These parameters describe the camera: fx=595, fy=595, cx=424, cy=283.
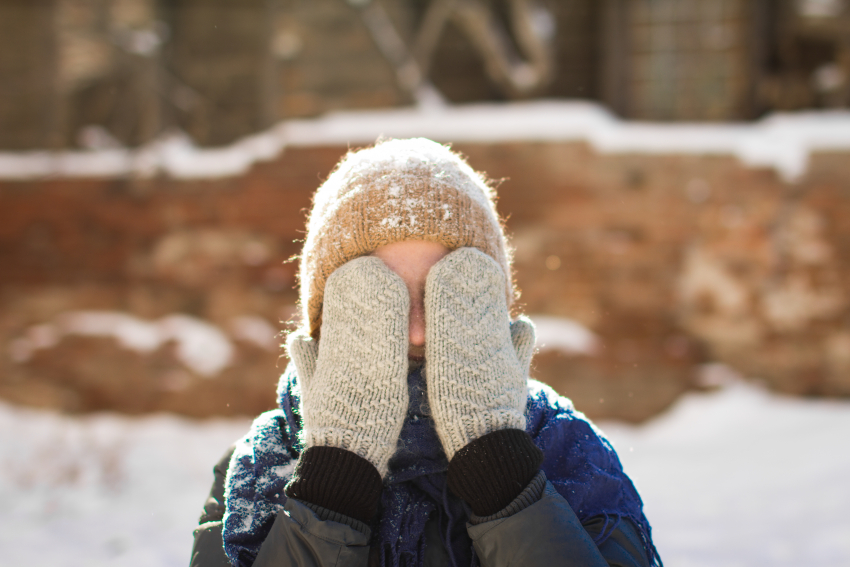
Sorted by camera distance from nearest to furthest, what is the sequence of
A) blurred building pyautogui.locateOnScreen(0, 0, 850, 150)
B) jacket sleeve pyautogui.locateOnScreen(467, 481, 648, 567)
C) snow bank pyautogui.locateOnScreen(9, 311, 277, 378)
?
1. jacket sleeve pyautogui.locateOnScreen(467, 481, 648, 567)
2. snow bank pyautogui.locateOnScreen(9, 311, 277, 378)
3. blurred building pyautogui.locateOnScreen(0, 0, 850, 150)

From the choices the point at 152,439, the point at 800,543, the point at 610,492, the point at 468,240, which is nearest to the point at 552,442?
the point at 610,492

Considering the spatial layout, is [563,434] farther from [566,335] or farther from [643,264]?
[643,264]

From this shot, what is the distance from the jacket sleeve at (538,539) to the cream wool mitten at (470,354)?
16 cm

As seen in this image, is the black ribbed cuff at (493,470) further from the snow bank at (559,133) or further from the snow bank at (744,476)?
the snow bank at (559,133)

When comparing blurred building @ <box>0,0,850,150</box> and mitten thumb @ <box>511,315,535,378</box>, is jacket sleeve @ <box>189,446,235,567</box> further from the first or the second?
blurred building @ <box>0,0,850,150</box>

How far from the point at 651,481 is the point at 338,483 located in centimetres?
293

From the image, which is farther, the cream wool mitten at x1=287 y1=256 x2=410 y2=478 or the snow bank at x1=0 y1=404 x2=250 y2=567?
the snow bank at x1=0 y1=404 x2=250 y2=567

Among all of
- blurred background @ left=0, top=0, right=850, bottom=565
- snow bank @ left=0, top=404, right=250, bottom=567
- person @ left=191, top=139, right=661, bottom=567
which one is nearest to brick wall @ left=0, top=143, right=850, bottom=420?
blurred background @ left=0, top=0, right=850, bottom=565

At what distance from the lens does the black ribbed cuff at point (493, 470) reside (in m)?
1.11

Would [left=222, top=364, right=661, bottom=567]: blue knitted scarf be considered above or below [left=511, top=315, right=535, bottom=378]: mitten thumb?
below

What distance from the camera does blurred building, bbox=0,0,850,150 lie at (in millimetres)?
4766

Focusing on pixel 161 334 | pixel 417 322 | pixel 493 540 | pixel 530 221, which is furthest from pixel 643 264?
pixel 161 334

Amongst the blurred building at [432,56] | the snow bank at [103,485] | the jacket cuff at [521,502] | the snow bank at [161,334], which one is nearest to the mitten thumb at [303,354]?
the jacket cuff at [521,502]

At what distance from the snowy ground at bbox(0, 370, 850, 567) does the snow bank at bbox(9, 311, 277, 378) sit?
18.8 inches
